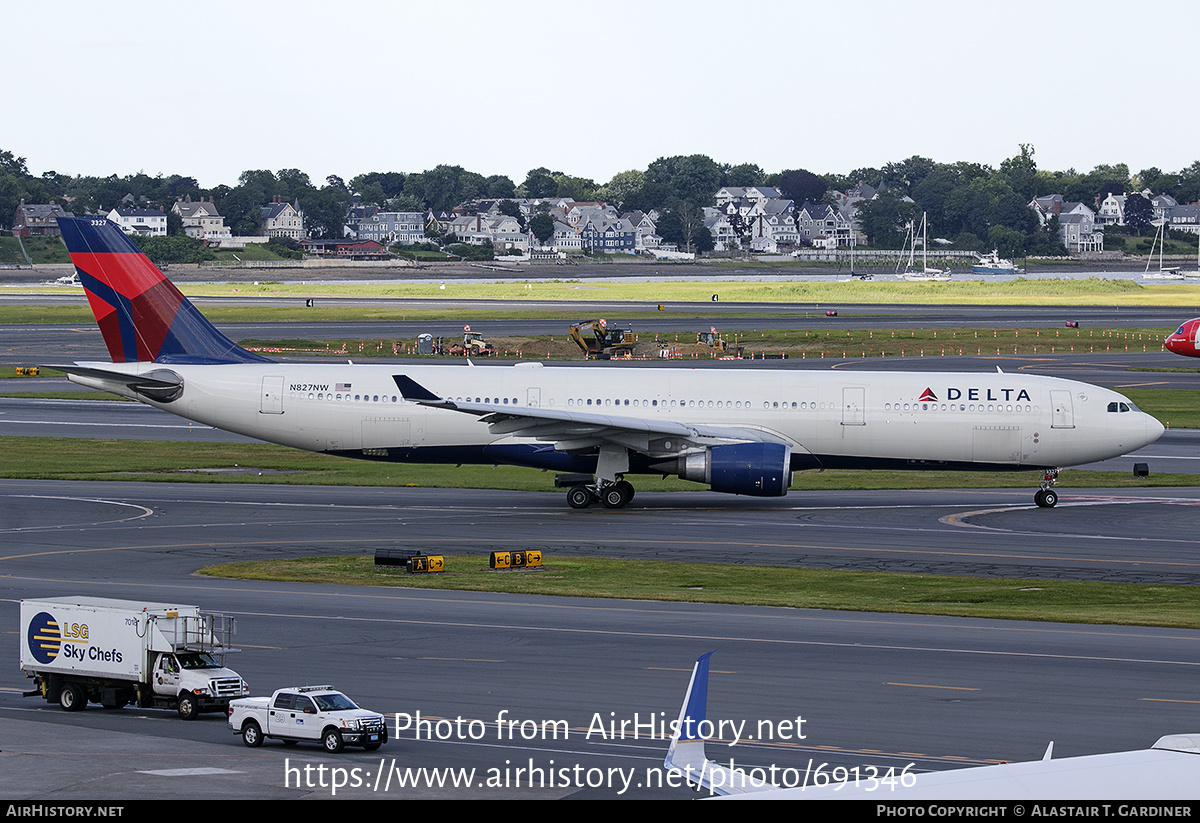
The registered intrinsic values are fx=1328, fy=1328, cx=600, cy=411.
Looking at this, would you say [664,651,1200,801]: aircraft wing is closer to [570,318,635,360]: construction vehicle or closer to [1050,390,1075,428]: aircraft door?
[1050,390,1075,428]: aircraft door

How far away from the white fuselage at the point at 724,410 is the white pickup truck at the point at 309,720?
2737 cm

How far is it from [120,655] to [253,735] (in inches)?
158

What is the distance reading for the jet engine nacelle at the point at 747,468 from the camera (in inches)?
1825

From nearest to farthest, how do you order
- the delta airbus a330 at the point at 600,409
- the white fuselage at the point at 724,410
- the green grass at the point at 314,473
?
the delta airbus a330 at the point at 600,409
the white fuselage at the point at 724,410
the green grass at the point at 314,473

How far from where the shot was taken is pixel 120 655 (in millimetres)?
24094

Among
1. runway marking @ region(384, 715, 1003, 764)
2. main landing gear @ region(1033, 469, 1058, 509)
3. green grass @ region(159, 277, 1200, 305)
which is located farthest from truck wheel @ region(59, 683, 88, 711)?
green grass @ region(159, 277, 1200, 305)

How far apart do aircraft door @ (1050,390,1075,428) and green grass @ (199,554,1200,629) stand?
560 inches

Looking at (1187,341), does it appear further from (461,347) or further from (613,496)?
(461,347)

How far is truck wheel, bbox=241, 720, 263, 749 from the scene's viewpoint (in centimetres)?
2158

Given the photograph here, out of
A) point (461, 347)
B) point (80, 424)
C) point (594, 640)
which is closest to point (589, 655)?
point (594, 640)

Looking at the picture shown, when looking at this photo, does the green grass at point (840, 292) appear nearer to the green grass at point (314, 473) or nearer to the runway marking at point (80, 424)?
the runway marking at point (80, 424)

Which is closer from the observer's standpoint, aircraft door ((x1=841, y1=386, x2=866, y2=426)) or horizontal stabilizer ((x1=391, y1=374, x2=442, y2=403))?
horizontal stabilizer ((x1=391, y1=374, x2=442, y2=403))

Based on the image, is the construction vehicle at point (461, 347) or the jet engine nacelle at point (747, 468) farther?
the construction vehicle at point (461, 347)

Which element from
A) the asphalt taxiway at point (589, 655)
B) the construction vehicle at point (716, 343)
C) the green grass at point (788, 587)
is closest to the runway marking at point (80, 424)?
the asphalt taxiway at point (589, 655)
